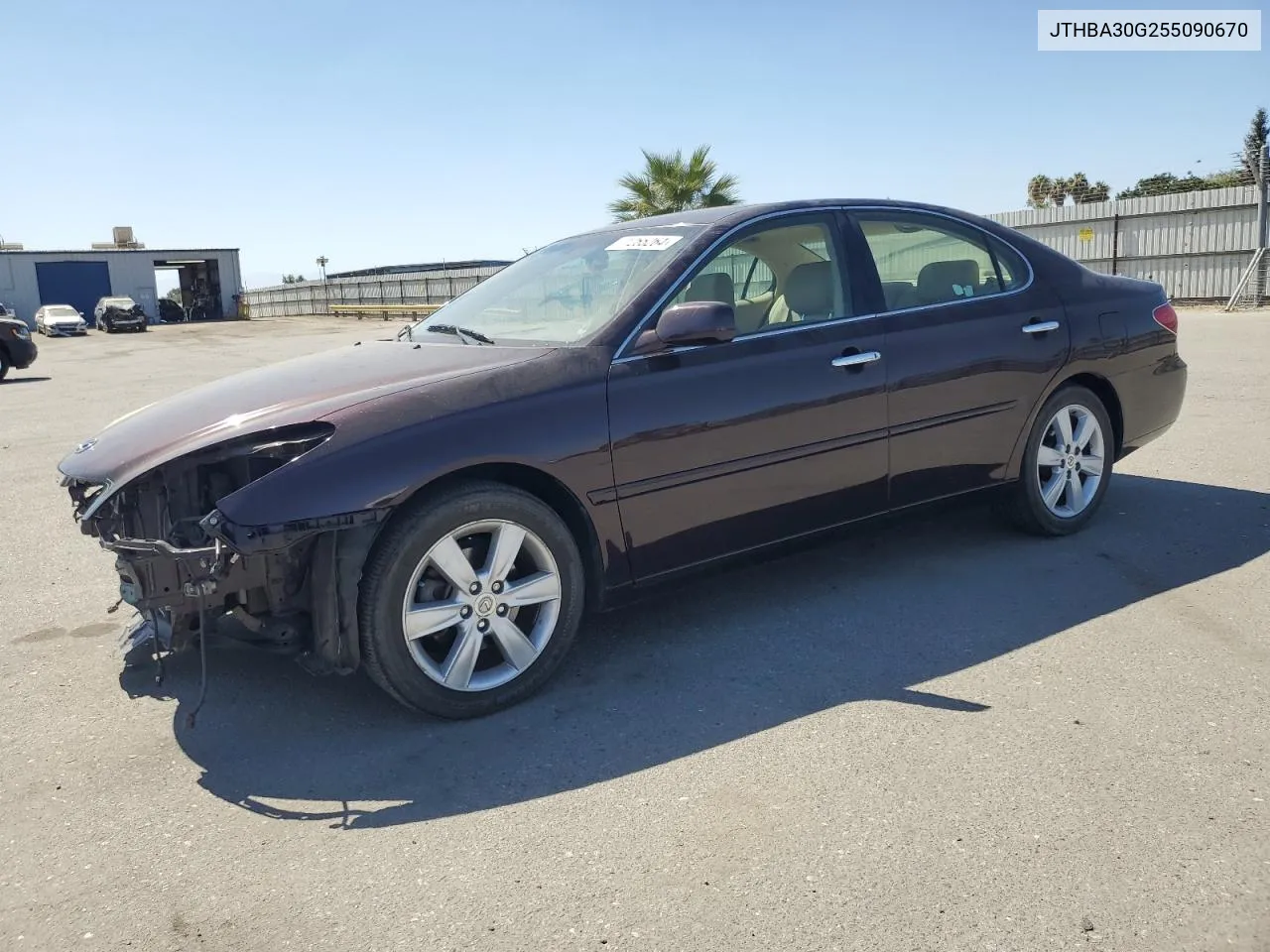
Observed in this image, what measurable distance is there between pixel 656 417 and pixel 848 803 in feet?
5.03

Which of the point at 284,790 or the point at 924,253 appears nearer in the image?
the point at 284,790

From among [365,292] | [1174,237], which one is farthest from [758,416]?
[365,292]

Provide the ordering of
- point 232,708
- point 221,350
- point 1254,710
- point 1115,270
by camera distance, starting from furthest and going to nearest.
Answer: point 221,350, point 1115,270, point 232,708, point 1254,710

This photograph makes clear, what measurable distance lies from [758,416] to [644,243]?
36.2 inches

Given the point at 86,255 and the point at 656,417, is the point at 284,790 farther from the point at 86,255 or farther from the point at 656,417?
the point at 86,255

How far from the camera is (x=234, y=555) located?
10.5 ft

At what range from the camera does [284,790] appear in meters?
3.11

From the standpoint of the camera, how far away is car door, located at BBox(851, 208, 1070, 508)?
452 centimetres

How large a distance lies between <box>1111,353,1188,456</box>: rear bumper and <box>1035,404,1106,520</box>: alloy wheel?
23 centimetres

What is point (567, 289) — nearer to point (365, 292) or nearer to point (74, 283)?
point (365, 292)

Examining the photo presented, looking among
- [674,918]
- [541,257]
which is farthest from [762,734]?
[541,257]

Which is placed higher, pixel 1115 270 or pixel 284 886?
pixel 1115 270

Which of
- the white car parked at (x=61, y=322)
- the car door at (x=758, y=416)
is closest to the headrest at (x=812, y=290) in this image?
the car door at (x=758, y=416)

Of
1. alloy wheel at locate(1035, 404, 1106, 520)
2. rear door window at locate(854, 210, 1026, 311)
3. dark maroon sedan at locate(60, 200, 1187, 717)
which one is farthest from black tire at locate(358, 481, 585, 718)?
alloy wheel at locate(1035, 404, 1106, 520)
